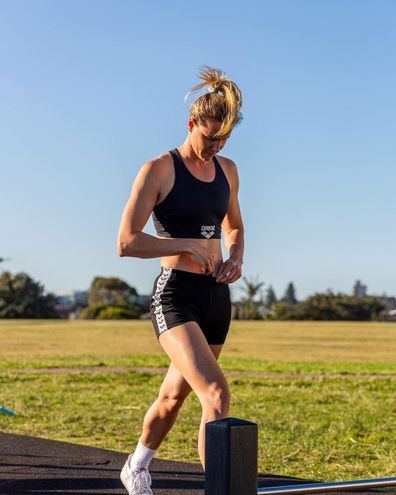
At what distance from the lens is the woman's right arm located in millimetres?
4094

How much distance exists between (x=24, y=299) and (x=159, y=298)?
7692 centimetres

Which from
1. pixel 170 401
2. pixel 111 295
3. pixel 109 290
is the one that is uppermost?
A: pixel 109 290

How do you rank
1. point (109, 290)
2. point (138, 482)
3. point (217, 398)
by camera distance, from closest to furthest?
point (217, 398)
point (138, 482)
point (109, 290)

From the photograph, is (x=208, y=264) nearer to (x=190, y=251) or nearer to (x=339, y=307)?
(x=190, y=251)

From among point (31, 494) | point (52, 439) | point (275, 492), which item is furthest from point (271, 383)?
point (275, 492)

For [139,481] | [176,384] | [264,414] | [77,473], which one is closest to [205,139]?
[176,384]

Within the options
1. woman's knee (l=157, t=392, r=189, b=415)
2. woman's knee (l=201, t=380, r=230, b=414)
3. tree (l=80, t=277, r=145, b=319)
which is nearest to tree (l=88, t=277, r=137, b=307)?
tree (l=80, t=277, r=145, b=319)

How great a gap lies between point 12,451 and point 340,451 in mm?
2506

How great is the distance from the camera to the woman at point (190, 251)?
405 centimetres

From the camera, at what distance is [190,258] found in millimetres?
4316

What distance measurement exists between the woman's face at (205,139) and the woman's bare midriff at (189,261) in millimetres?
395

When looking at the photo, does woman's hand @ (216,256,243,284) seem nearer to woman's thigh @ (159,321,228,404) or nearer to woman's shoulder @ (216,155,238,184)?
woman's thigh @ (159,321,228,404)

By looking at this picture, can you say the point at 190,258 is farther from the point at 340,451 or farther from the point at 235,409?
the point at 235,409

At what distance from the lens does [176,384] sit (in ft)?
14.1
